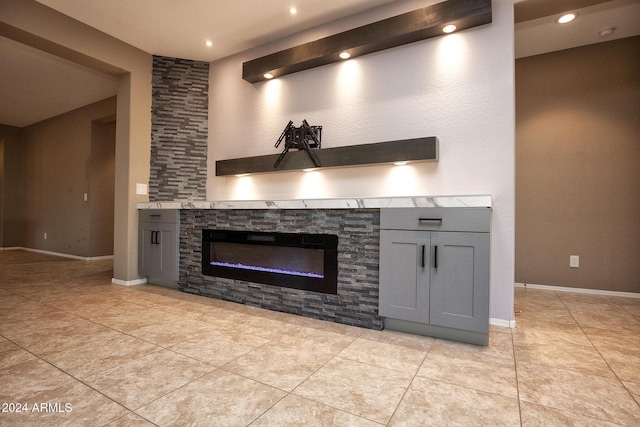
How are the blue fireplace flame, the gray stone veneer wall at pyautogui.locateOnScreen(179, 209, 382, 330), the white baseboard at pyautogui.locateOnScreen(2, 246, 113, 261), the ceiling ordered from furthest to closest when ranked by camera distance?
the white baseboard at pyautogui.locateOnScreen(2, 246, 113, 261) < the ceiling < the blue fireplace flame < the gray stone veneer wall at pyautogui.locateOnScreen(179, 209, 382, 330)

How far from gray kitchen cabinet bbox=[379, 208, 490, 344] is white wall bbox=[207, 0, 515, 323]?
607 mm

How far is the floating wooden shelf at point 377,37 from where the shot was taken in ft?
7.82

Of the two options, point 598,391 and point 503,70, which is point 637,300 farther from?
point 503,70

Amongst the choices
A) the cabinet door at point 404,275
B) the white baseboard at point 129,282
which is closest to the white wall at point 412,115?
the cabinet door at point 404,275

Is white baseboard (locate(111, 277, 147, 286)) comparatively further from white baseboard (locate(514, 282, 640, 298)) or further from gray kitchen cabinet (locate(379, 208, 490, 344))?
white baseboard (locate(514, 282, 640, 298))

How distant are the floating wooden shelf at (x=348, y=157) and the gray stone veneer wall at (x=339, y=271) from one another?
0.69 meters

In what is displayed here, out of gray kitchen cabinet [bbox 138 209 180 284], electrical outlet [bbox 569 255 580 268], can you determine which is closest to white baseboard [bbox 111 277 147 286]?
gray kitchen cabinet [bbox 138 209 180 284]

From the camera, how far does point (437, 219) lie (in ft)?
6.59

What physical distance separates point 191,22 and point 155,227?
215cm

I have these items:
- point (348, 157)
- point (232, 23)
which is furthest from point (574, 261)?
point (232, 23)

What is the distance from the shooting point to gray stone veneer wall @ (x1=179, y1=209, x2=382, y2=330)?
2.24 metres

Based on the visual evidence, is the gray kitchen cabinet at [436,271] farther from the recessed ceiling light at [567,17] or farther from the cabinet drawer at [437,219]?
the recessed ceiling light at [567,17]

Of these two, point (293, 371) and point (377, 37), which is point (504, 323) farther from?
point (377, 37)

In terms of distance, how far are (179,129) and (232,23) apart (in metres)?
1.43
